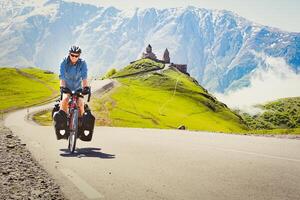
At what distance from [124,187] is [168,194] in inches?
38.5

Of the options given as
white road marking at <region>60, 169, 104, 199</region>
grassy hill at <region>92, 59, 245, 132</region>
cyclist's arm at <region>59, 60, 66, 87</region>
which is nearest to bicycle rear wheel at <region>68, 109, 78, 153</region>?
cyclist's arm at <region>59, 60, 66, 87</region>

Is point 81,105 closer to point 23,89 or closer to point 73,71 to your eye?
point 73,71

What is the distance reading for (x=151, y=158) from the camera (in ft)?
36.9

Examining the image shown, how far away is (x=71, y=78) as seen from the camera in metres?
13.0

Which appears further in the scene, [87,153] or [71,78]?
[71,78]

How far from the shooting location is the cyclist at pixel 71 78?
1277 centimetres

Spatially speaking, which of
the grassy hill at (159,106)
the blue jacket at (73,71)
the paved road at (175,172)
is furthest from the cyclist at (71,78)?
the grassy hill at (159,106)

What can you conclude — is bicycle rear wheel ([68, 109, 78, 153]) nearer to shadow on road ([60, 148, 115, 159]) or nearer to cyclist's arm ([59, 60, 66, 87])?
shadow on road ([60, 148, 115, 159])

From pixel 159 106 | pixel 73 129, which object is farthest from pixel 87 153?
pixel 159 106

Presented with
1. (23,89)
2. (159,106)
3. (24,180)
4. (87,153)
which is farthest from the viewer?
(23,89)

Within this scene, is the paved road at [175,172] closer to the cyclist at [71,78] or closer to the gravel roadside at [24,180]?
the gravel roadside at [24,180]

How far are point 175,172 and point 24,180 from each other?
3005 millimetres

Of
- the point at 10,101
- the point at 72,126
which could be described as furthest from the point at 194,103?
the point at 72,126

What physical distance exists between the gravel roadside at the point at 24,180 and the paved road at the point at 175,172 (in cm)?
24
